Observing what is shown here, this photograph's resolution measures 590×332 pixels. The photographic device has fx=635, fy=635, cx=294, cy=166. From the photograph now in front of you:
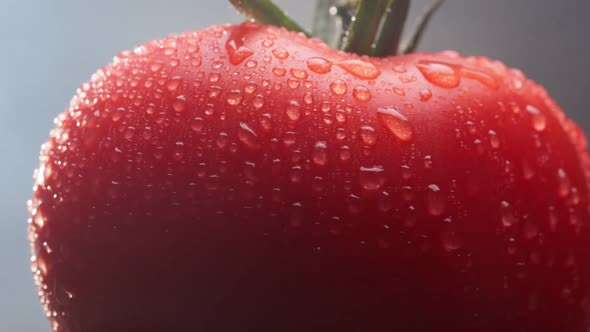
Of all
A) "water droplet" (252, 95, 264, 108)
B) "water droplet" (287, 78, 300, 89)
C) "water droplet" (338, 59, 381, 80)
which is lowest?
"water droplet" (252, 95, 264, 108)

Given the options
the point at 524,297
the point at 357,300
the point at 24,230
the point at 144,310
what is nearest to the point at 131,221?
the point at 144,310

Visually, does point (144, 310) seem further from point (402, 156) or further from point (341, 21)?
point (341, 21)

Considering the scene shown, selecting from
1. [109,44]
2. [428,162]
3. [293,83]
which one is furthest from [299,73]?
[109,44]

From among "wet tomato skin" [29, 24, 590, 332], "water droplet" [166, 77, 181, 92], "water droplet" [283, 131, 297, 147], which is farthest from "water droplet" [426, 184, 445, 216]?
"water droplet" [166, 77, 181, 92]

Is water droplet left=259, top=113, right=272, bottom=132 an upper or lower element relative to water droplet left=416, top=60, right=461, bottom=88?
lower

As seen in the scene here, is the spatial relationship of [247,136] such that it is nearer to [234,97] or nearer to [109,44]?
[234,97]

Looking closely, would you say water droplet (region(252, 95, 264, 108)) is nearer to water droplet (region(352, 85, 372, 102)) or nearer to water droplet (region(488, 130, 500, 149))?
water droplet (region(352, 85, 372, 102))

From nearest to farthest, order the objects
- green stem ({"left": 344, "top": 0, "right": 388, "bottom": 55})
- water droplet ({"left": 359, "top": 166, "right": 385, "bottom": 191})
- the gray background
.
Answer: water droplet ({"left": 359, "top": 166, "right": 385, "bottom": 191}), green stem ({"left": 344, "top": 0, "right": 388, "bottom": 55}), the gray background

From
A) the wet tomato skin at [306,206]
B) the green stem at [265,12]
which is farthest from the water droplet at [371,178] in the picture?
the green stem at [265,12]
